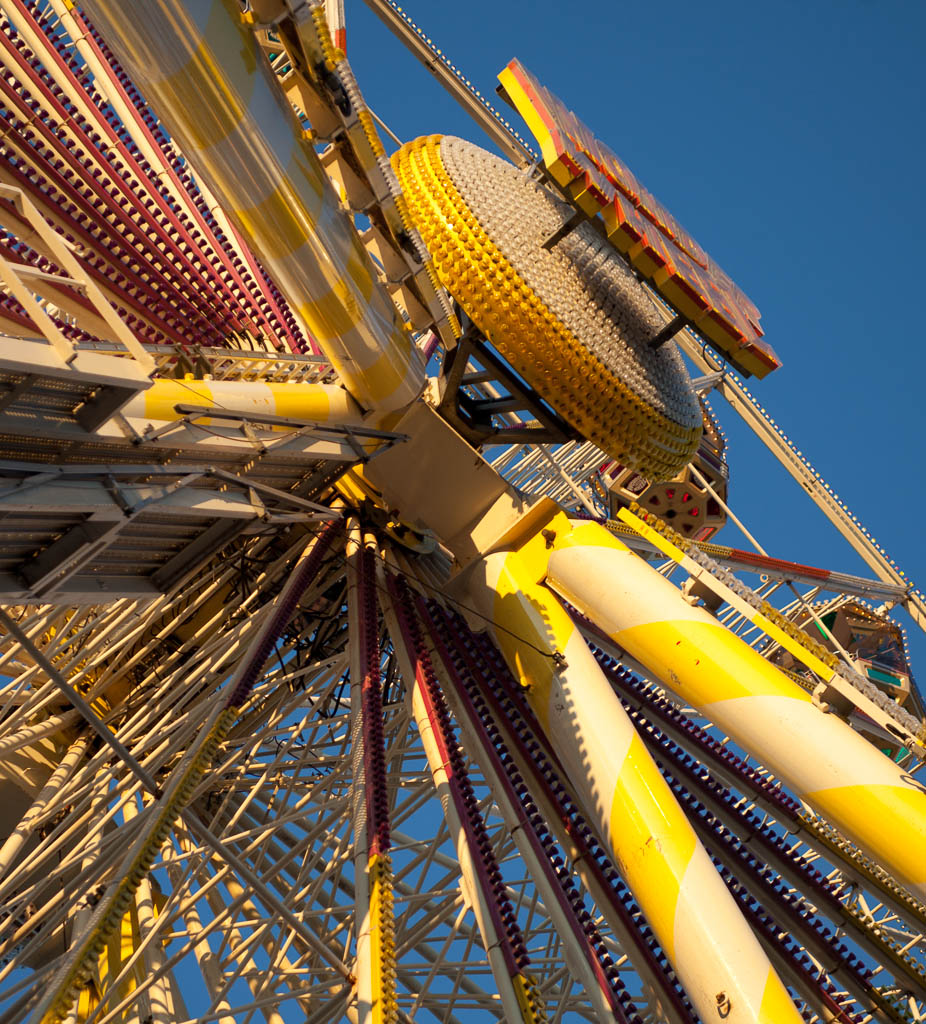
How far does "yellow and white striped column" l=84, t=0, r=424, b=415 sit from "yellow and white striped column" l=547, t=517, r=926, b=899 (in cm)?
238

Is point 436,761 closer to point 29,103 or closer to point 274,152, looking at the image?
point 274,152

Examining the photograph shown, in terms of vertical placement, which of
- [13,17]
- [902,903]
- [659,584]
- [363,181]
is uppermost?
[13,17]

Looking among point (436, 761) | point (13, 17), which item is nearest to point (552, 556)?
point (436, 761)

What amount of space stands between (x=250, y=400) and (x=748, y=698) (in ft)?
14.7

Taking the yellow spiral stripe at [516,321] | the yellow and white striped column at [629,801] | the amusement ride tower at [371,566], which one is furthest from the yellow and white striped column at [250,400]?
the yellow and white striped column at [629,801]

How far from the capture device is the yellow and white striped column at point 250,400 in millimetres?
9930

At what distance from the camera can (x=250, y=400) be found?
432 inches

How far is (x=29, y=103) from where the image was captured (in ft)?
44.4

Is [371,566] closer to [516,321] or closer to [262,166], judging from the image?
[516,321]

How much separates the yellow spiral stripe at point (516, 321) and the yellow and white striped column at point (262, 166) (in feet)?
2.49

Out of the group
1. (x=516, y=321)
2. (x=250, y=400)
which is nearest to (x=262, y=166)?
(x=250, y=400)

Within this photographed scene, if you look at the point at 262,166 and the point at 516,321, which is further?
the point at 516,321

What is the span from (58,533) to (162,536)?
6.85 ft

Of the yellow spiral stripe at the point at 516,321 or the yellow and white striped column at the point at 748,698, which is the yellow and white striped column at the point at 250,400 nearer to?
the yellow spiral stripe at the point at 516,321
